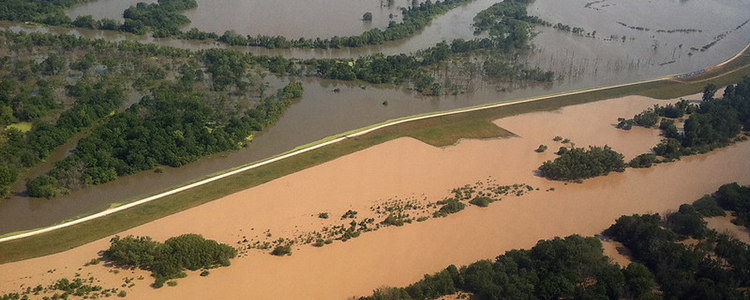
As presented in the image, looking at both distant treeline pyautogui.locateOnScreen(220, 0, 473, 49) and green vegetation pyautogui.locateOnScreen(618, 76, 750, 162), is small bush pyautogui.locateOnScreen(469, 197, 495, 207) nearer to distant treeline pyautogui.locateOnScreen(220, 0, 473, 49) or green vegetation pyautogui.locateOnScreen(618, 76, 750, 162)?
green vegetation pyautogui.locateOnScreen(618, 76, 750, 162)

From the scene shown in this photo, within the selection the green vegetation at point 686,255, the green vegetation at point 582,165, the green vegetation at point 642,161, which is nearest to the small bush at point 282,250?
the green vegetation at point 686,255

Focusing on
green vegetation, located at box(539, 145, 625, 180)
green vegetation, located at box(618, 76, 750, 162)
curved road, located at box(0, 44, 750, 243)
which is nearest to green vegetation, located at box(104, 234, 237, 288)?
curved road, located at box(0, 44, 750, 243)

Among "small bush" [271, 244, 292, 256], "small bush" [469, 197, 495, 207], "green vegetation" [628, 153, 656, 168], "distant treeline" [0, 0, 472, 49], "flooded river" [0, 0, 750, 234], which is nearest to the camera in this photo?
"small bush" [271, 244, 292, 256]

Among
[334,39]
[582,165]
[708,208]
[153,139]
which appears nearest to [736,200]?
[708,208]

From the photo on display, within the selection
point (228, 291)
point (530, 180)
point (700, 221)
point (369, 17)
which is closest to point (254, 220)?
point (228, 291)

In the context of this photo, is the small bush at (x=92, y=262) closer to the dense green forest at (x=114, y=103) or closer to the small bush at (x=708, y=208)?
the dense green forest at (x=114, y=103)
